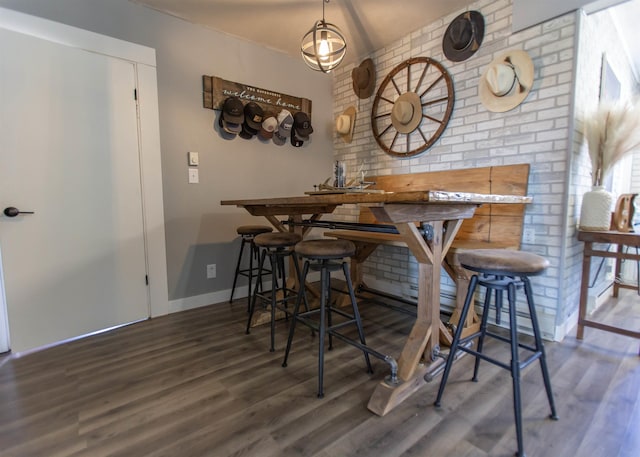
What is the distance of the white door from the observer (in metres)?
1.93

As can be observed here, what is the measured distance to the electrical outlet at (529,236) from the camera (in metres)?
2.20

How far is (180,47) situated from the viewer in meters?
2.64

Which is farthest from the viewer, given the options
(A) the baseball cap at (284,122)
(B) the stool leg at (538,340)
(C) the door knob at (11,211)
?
(A) the baseball cap at (284,122)

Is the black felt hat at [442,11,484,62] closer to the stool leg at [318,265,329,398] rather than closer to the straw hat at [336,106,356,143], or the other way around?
the straw hat at [336,106,356,143]

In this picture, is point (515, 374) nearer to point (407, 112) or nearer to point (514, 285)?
point (514, 285)

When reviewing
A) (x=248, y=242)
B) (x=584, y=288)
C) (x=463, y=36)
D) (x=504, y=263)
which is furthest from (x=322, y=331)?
(x=463, y=36)

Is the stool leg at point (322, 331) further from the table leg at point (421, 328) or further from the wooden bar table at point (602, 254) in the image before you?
the wooden bar table at point (602, 254)

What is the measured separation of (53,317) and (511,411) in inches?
112

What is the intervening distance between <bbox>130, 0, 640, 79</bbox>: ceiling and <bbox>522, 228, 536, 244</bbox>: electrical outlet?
1858 mm

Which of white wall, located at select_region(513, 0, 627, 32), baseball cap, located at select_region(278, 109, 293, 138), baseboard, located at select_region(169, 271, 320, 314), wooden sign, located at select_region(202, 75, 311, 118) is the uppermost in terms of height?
white wall, located at select_region(513, 0, 627, 32)

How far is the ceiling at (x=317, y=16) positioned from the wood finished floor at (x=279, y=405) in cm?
262

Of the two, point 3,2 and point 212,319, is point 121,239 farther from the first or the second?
point 3,2

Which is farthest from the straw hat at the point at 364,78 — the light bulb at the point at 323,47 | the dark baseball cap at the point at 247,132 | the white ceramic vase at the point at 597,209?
the white ceramic vase at the point at 597,209

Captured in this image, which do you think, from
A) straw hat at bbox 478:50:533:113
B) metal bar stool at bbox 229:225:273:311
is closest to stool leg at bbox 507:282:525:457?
straw hat at bbox 478:50:533:113
